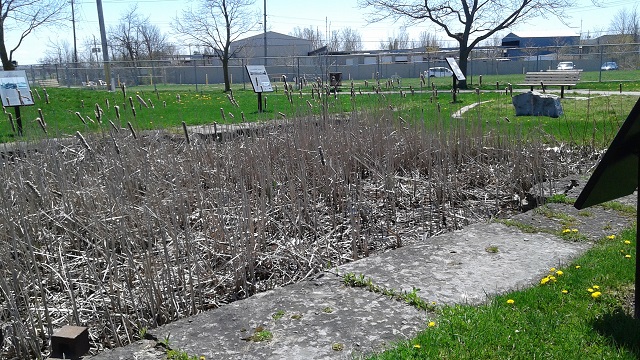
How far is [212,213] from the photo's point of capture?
Result: 361cm

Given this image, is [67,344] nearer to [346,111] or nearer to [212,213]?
[212,213]

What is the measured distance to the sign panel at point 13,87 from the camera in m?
8.95

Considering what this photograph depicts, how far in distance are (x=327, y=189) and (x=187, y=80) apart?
122 ft

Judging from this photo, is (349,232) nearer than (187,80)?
Yes

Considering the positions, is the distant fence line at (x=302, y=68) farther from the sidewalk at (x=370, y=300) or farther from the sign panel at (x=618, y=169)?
the sign panel at (x=618, y=169)

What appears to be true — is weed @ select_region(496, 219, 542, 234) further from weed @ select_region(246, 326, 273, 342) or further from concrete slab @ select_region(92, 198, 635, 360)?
weed @ select_region(246, 326, 273, 342)

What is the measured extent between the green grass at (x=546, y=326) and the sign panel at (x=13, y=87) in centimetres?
840

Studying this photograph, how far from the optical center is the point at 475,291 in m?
2.63

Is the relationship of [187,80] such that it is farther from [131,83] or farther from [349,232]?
[349,232]

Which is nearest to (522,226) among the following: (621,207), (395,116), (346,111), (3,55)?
(621,207)

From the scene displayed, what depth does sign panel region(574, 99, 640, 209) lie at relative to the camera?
2188mm

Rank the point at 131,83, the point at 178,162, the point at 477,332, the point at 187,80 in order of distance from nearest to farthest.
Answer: the point at 477,332 < the point at 178,162 < the point at 131,83 < the point at 187,80

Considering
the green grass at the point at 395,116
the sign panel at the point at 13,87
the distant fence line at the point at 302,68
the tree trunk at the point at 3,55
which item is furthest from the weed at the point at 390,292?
the distant fence line at the point at 302,68

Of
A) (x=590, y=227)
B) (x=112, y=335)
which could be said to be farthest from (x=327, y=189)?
(x=112, y=335)
